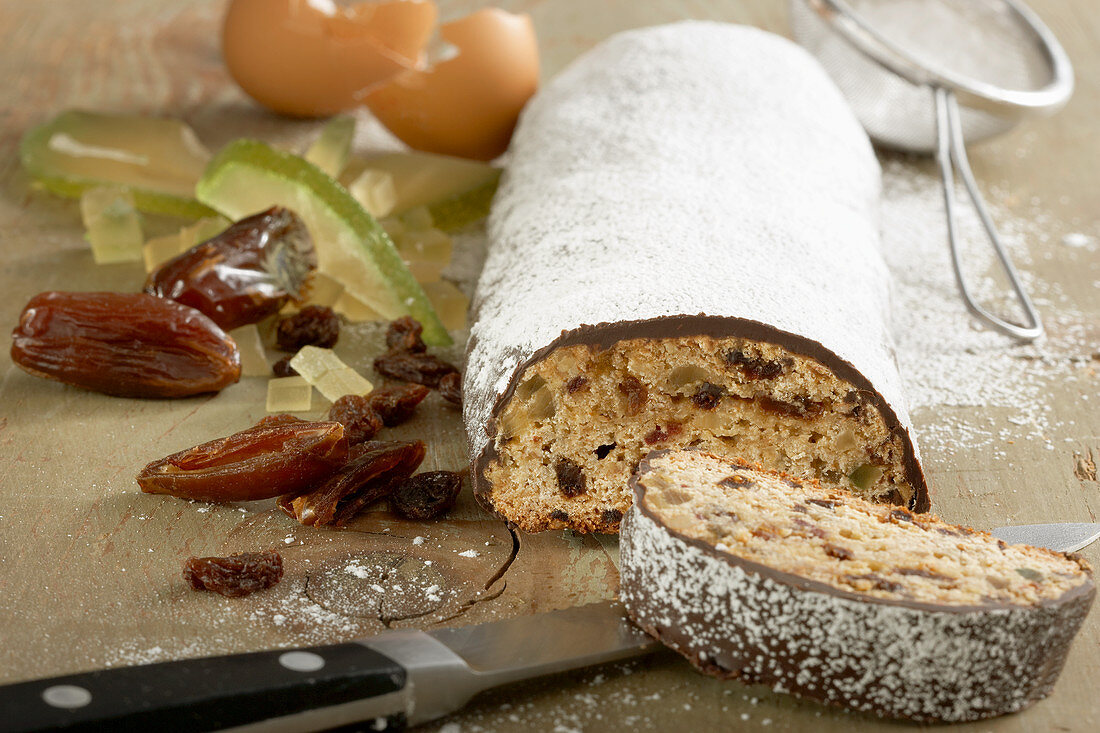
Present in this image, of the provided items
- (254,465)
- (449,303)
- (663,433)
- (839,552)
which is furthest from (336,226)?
(839,552)

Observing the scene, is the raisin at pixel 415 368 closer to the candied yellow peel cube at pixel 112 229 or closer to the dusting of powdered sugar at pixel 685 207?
the dusting of powdered sugar at pixel 685 207

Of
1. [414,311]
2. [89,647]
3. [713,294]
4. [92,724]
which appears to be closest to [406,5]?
[414,311]

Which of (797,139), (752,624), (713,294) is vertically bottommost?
(752,624)

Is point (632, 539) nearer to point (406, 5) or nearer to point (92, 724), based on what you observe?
point (92, 724)

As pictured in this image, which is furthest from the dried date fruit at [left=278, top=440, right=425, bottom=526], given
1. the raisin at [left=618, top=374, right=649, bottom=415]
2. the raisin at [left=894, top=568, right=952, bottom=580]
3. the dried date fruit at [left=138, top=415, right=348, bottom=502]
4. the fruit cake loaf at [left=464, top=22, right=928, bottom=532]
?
the raisin at [left=894, top=568, right=952, bottom=580]

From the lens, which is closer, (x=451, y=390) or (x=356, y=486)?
(x=356, y=486)

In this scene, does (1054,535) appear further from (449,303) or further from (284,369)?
(284,369)
